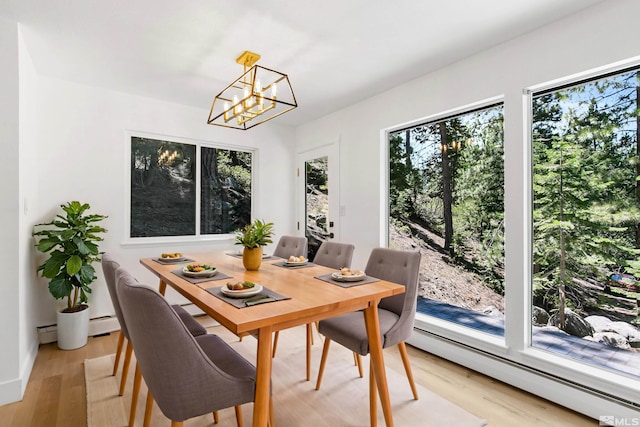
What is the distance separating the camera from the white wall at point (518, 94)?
193cm

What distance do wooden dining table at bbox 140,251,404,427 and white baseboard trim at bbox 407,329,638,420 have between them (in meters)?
1.12

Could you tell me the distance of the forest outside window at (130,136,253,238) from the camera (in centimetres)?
367

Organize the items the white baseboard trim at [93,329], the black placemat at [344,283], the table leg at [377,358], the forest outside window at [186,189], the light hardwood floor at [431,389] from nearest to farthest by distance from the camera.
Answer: the table leg at [377,358]
the black placemat at [344,283]
the light hardwood floor at [431,389]
the white baseboard trim at [93,329]
the forest outside window at [186,189]

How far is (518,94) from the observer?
7.68ft

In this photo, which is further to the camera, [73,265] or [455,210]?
[455,210]

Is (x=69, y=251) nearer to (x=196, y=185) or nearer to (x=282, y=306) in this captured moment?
(x=196, y=185)

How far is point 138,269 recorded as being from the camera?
3.59m

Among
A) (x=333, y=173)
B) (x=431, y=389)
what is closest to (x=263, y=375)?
(x=431, y=389)

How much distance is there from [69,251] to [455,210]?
3.28 metres

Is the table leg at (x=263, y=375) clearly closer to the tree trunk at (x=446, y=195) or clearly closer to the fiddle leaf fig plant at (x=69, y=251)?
the tree trunk at (x=446, y=195)

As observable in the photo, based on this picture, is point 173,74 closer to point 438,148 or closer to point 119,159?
point 119,159

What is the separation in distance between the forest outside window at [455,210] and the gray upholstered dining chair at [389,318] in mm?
843

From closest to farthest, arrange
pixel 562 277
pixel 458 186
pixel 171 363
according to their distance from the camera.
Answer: pixel 171 363
pixel 562 277
pixel 458 186

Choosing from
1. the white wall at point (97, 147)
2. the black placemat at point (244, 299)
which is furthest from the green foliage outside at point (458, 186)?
the white wall at point (97, 147)
